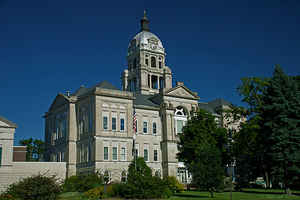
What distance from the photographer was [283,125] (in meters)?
40.2

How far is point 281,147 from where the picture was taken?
1545 inches

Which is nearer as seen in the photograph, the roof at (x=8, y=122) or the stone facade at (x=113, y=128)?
the roof at (x=8, y=122)

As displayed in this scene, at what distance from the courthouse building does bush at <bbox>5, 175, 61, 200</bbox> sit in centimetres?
2222

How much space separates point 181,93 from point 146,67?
1842 centimetres

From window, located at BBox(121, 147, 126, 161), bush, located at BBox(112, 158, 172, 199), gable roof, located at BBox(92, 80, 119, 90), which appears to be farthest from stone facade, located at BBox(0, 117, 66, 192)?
bush, located at BBox(112, 158, 172, 199)

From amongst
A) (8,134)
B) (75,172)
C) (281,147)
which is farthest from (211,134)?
(8,134)

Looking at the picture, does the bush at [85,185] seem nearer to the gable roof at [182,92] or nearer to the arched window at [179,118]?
the arched window at [179,118]

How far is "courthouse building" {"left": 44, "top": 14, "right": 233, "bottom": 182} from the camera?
51344 mm

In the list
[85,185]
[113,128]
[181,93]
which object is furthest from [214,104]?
[85,185]

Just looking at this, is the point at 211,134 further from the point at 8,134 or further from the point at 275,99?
the point at 8,134

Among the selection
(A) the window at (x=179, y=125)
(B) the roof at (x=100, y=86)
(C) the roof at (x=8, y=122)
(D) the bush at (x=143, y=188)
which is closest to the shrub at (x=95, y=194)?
(D) the bush at (x=143, y=188)

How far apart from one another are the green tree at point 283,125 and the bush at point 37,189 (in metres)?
23.5

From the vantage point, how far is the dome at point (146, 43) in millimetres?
80062

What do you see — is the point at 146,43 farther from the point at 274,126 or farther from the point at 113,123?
the point at 274,126
